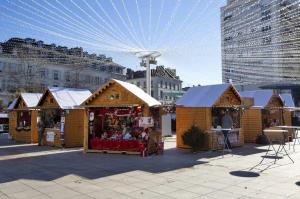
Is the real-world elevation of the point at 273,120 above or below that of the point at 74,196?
above

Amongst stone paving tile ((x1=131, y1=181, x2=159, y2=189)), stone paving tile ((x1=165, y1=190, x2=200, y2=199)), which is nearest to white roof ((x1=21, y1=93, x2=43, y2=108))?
stone paving tile ((x1=131, y1=181, x2=159, y2=189))

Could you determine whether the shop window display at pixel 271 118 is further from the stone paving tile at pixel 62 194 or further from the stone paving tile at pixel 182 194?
the stone paving tile at pixel 62 194

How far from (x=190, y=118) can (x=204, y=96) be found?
1.52 metres

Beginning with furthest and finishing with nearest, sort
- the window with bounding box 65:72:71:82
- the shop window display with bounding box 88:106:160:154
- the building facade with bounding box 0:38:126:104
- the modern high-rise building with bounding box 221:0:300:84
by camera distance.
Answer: the window with bounding box 65:72:71:82
the building facade with bounding box 0:38:126:104
the modern high-rise building with bounding box 221:0:300:84
the shop window display with bounding box 88:106:160:154

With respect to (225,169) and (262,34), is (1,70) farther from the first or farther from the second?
(225,169)

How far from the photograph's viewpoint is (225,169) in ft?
41.1

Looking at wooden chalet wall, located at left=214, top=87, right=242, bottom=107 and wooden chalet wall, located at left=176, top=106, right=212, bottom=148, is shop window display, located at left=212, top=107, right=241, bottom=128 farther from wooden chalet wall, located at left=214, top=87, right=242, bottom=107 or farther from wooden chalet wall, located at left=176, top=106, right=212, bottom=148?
wooden chalet wall, located at left=176, top=106, right=212, bottom=148

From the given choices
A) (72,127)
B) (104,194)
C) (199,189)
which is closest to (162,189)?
(199,189)

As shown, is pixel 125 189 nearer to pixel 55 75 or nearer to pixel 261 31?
pixel 261 31

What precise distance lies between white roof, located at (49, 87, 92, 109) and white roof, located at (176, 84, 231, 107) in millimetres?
6958

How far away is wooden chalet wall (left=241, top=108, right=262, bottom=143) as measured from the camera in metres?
22.9

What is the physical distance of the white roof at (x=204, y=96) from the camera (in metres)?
18.5

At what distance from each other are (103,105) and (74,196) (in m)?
9.62

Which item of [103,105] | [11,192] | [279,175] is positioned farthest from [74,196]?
[103,105]
